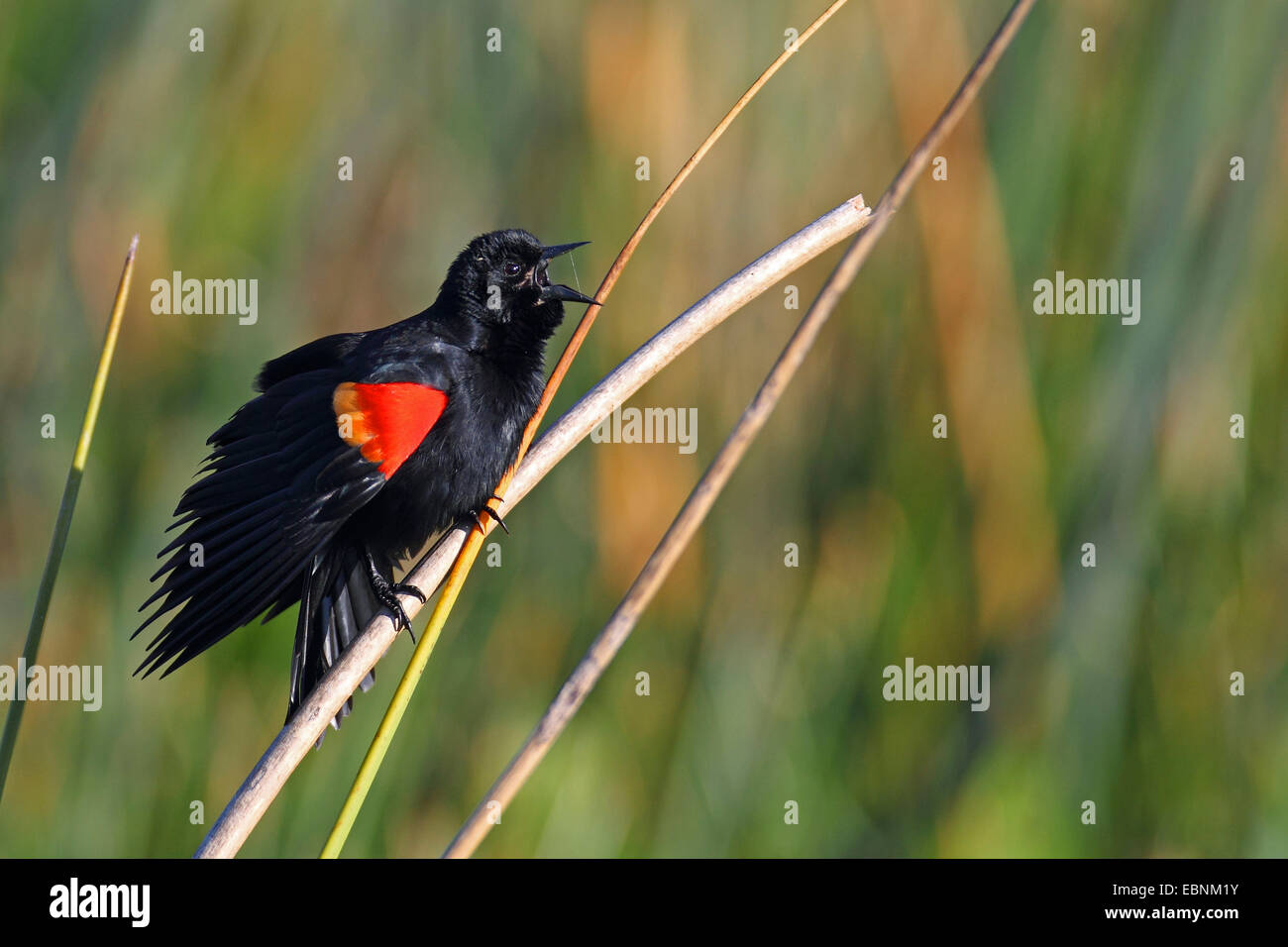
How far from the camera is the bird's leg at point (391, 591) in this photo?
5.99ft

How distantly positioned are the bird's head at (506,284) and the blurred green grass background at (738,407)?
0.87 ft

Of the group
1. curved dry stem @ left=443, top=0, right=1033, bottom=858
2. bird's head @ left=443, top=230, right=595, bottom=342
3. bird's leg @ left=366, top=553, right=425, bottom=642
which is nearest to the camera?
curved dry stem @ left=443, top=0, right=1033, bottom=858

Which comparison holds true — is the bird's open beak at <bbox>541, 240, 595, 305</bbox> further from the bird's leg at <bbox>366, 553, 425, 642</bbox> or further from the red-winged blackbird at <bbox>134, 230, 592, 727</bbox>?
the bird's leg at <bbox>366, 553, 425, 642</bbox>

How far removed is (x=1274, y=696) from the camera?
2.18 m

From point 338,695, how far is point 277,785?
0.44 feet

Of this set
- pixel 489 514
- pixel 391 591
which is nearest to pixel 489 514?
pixel 489 514

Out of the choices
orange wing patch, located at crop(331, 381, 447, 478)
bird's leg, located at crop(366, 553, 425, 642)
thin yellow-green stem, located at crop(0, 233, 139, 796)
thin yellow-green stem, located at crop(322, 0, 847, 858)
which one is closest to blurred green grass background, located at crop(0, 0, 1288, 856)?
bird's leg, located at crop(366, 553, 425, 642)

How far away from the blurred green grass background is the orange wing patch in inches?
23.0

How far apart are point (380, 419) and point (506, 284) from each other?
458 millimetres

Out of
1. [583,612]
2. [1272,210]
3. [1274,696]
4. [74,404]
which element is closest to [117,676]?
[74,404]

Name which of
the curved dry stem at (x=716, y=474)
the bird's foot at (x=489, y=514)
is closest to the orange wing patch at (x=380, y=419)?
the bird's foot at (x=489, y=514)

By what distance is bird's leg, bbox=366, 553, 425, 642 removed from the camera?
183 centimetres

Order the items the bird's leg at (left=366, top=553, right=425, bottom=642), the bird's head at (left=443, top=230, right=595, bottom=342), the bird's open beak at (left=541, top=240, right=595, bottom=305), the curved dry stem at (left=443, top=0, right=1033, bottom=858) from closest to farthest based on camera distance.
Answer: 1. the curved dry stem at (left=443, top=0, right=1033, bottom=858)
2. the bird's leg at (left=366, top=553, right=425, bottom=642)
3. the bird's open beak at (left=541, top=240, right=595, bottom=305)
4. the bird's head at (left=443, top=230, right=595, bottom=342)
